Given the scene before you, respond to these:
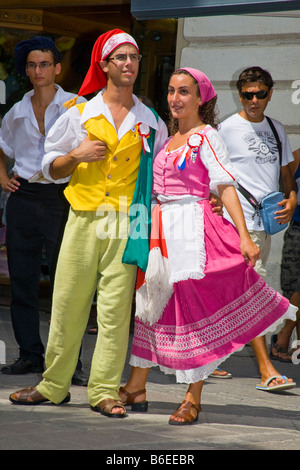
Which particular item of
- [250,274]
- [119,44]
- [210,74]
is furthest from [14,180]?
[210,74]

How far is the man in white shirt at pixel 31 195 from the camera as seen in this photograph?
6.28 m

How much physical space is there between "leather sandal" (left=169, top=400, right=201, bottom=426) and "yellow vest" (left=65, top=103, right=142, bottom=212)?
115 centimetres

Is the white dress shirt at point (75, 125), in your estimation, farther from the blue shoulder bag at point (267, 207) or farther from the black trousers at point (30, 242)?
the blue shoulder bag at point (267, 207)

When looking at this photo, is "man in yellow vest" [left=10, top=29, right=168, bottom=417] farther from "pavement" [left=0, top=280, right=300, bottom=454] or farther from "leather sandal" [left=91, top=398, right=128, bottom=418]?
"pavement" [left=0, top=280, right=300, bottom=454]

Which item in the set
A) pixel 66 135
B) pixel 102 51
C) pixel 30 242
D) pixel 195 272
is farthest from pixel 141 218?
pixel 30 242

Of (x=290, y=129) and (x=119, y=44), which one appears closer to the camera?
(x=119, y=44)

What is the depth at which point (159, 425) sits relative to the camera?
5.01 m

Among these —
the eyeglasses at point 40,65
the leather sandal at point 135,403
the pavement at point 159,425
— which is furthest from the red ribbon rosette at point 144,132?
the pavement at point 159,425

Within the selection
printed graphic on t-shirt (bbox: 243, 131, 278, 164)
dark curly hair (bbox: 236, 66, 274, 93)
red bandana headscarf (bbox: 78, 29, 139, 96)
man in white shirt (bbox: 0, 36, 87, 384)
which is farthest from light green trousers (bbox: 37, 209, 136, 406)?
dark curly hair (bbox: 236, 66, 274, 93)

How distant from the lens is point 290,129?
8.23 metres

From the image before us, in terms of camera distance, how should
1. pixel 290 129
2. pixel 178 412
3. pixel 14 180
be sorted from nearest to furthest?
pixel 178 412, pixel 14 180, pixel 290 129

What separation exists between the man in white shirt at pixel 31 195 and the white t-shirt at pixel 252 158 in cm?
129

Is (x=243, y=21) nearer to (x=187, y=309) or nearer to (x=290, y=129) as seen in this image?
(x=290, y=129)

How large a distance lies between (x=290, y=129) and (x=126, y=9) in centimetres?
231
